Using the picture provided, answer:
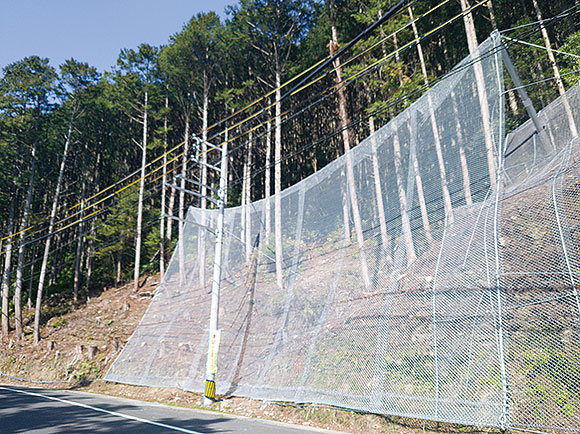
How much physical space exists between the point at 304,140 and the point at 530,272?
67.2 feet

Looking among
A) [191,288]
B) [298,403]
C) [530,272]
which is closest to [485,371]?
[530,272]

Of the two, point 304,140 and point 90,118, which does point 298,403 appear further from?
point 90,118

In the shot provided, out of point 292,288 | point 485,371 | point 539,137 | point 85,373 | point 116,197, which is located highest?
point 116,197

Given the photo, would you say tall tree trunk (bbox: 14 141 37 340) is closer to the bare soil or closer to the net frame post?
the bare soil

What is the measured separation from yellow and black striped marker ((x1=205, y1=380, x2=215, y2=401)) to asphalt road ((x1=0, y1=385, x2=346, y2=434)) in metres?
0.41

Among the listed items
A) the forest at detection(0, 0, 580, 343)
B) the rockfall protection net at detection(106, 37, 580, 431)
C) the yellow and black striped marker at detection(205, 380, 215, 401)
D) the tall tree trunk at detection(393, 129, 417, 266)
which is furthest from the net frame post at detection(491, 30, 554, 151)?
the yellow and black striped marker at detection(205, 380, 215, 401)

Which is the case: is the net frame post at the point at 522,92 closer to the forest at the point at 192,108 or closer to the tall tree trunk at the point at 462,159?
the tall tree trunk at the point at 462,159

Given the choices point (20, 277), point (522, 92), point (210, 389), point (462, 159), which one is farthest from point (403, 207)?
point (20, 277)

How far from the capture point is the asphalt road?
194 inches

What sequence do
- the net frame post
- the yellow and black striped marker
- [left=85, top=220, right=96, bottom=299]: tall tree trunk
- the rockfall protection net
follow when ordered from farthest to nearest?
[left=85, top=220, right=96, bottom=299]: tall tree trunk, the yellow and black striped marker, the net frame post, the rockfall protection net

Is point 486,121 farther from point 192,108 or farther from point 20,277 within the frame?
point 20,277

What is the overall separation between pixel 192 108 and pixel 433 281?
16.5m

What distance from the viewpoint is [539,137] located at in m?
7.05

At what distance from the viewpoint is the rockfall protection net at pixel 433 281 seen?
364cm
